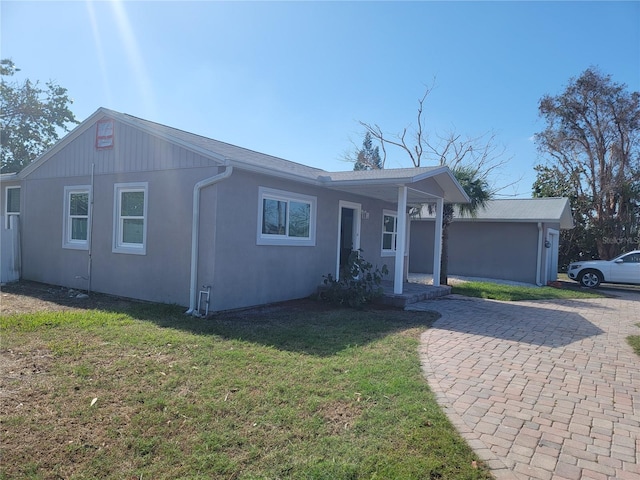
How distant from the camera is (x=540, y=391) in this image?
4.57 meters

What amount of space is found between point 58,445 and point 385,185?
766cm

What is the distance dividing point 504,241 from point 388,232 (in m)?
6.83

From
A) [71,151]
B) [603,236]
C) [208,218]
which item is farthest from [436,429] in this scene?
[603,236]

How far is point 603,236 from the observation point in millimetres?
22375

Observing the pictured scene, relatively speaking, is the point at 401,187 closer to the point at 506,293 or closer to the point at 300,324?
the point at 300,324

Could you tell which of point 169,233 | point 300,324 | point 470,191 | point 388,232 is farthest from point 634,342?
point 169,233

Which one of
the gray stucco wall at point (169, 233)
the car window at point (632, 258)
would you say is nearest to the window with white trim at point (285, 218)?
the gray stucco wall at point (169, 233)

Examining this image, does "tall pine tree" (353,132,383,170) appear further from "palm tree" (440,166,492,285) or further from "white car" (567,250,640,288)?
"white car" (567,250,640,288)

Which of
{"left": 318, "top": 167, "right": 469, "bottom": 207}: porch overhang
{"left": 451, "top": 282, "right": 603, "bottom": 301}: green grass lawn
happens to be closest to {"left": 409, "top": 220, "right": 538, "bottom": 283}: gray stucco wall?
{"left": 451, "top": 282, "right": 603, "bottom": 301}: green grass lawn

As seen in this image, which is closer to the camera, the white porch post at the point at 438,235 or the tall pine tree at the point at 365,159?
the white porch post at the point at 438,235

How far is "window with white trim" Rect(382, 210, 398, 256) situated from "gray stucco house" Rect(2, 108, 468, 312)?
1.51 m

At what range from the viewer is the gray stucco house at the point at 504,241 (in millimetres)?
17047

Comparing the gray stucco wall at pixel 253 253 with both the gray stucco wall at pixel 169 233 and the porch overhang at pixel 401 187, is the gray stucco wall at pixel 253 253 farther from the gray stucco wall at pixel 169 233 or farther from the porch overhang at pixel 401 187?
the porch overhang at pixel 401 187

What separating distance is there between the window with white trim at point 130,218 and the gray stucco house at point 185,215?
23 mm
